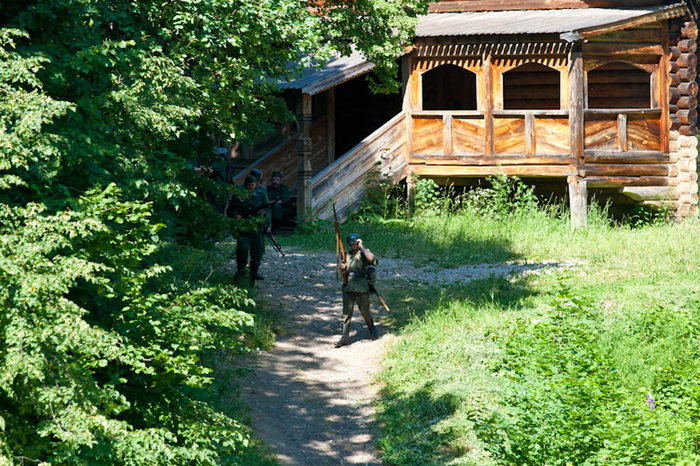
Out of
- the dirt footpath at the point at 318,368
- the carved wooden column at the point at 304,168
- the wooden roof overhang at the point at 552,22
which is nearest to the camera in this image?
the dirt footpath at the point at 318,368

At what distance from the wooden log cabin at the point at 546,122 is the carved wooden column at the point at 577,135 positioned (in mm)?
20

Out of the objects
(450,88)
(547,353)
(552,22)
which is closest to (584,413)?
(547,353)

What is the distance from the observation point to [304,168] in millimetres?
18516

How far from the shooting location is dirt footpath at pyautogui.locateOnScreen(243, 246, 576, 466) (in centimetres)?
1038

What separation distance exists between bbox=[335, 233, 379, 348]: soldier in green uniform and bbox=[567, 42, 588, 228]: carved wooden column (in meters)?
6.93

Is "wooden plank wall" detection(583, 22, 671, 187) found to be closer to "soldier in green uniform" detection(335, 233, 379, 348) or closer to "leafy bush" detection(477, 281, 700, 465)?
"soldier in green uniform" detection(335, 233, 379, 348)

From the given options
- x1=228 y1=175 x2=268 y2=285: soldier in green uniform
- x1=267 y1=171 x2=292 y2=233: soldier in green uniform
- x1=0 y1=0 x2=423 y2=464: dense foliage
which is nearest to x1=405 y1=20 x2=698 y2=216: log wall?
x1=267 y1=171 x2=292 y2=233: soldier in green uniform

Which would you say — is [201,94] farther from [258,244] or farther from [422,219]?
[422,219]

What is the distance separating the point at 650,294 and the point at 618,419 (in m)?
5.59

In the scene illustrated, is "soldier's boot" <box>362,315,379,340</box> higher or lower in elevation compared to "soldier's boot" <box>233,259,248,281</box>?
lower

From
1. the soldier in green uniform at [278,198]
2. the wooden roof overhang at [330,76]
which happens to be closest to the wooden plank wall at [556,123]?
the wooden roof overhang at [330,76]

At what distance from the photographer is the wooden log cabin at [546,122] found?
18.5 metres

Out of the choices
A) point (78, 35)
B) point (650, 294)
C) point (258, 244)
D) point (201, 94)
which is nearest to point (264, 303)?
point (258, 244)

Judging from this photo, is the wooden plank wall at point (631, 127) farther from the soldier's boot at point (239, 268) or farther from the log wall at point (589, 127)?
the soldier's boot at point (239, 268)
